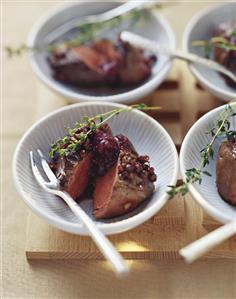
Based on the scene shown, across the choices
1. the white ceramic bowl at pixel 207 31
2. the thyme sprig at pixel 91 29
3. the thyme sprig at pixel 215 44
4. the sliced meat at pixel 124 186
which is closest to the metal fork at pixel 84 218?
the sliced meat at pixel 124 186

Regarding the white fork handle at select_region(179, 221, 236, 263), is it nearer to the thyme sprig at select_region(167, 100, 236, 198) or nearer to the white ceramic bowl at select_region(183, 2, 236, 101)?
the thyme sprig at select_region(167, 100, 236, 198)

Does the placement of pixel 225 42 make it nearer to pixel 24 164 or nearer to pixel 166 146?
pixel 166 146

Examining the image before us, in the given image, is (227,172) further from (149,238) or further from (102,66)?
(102,66)

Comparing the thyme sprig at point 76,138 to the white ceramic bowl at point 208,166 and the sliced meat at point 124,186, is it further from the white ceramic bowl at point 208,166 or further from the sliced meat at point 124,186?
Result: the white ceramic bowl at point 208,166

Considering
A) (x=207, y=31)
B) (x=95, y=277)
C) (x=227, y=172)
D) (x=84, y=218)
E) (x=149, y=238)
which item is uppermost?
(x=207, y=31)

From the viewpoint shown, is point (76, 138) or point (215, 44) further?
point (215, 44)

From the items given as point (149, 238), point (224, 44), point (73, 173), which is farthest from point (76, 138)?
point (224, 44)
